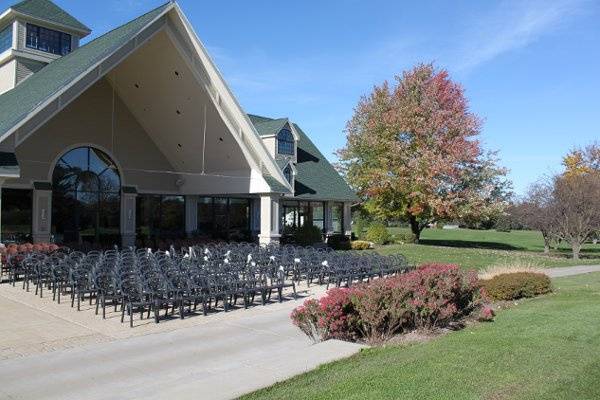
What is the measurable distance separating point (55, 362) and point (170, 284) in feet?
12.7

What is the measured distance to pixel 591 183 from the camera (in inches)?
1137

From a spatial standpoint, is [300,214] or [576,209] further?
[300,214]

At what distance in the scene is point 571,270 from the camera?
23031 mm

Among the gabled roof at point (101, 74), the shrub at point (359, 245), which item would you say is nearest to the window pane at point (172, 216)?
the gabled roof at point (101, 74)

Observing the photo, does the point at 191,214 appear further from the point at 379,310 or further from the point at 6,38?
the point at 379,310

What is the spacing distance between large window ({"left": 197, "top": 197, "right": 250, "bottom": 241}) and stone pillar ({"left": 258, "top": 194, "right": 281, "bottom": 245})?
6.56m

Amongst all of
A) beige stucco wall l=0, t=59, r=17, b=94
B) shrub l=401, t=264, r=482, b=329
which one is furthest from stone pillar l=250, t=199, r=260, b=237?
shrub l=401, t=264, r=482, b=329

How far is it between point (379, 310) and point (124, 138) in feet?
61.4

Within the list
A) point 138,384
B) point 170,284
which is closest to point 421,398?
point 138,384

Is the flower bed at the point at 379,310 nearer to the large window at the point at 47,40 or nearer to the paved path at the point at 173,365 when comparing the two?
the paved path at the point at 173,365

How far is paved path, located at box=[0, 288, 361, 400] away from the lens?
257 inches

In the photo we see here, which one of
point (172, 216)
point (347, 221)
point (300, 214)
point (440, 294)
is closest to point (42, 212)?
point (172, 216)

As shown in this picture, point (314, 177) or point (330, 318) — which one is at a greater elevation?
point (314, 177)

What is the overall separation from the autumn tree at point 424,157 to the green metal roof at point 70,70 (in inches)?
759
